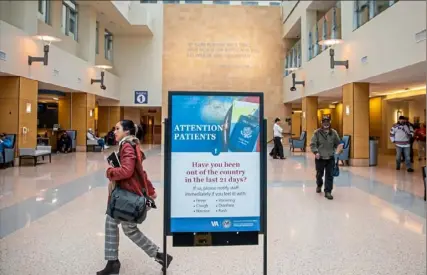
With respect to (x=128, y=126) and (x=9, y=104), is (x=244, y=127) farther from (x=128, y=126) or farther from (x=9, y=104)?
(x=9, y=104)

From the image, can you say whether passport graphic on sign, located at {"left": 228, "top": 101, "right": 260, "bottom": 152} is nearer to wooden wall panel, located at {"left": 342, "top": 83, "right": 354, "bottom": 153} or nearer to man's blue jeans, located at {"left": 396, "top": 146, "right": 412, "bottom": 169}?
man's blue jeans, located at {"left": 396, "top": 146, "right": 412, "bottom": 169}

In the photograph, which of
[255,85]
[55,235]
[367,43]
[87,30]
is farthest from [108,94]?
[55,235]

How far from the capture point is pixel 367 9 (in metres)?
10.0

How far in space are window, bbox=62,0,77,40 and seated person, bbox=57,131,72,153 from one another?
15.0ft

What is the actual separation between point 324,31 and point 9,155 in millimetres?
11669

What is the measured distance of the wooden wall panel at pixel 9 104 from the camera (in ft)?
34.2

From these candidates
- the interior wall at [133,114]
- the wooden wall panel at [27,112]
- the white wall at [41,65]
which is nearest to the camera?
the white wall at [41,65]

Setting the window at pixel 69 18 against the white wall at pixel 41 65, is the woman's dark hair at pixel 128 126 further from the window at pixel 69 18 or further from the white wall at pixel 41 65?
the window at pixel 69 18

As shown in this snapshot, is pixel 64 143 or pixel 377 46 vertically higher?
pixel 377 46

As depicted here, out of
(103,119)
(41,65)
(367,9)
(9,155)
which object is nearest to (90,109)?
(41,65)

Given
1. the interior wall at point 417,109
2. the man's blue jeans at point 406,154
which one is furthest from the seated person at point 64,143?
the interior wall at point 417,109

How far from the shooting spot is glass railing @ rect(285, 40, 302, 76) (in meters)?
18.6

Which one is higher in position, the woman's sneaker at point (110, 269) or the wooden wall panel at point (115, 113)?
the wooden wall panel at point (115, 113)

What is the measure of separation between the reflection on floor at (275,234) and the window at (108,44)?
624 inches
